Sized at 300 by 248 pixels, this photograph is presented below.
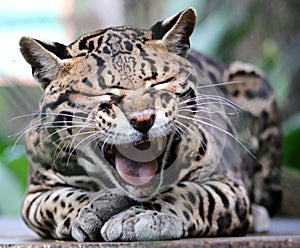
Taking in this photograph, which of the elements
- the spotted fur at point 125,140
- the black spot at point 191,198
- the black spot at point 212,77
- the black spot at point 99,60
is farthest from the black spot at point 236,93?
the black spot at point 99,60

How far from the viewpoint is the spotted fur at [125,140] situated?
2.30 m

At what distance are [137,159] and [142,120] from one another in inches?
5.4

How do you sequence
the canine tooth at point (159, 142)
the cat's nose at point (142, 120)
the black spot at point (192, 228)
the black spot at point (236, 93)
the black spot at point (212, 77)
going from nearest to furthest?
the cat's nose at point (142, 120), the canine tooth at point (159, 142), the black spot at point (192, 228), the black spot at point (212, 77), the black spot at point (236, 93)

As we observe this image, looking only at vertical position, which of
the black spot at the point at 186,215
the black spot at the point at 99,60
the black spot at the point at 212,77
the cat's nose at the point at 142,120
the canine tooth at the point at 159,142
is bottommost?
the black spot at the point at 186,215

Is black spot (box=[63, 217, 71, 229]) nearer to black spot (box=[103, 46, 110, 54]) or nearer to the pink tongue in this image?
the pink tongue

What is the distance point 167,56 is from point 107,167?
1.17ft

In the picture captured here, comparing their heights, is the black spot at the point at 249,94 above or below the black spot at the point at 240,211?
above

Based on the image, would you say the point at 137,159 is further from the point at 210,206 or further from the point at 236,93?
the point at 236,93

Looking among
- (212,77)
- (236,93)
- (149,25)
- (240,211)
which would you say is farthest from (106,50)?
(236,93)

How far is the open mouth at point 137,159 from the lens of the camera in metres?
2.30

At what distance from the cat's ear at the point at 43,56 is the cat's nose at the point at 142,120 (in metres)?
0.32

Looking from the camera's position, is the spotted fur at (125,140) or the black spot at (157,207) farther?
the black spot at (157,207)

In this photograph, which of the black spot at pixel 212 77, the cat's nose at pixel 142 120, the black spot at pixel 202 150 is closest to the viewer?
the cat's nose at pixel 142 120

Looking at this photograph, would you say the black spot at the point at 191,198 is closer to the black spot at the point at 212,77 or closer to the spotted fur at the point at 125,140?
the spotted fur at the point at 125,140
